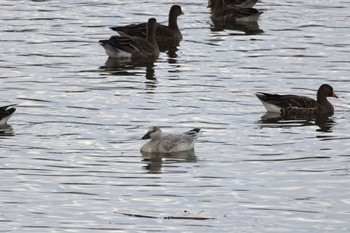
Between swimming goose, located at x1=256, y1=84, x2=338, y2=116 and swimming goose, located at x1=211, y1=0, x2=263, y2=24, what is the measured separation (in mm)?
11749

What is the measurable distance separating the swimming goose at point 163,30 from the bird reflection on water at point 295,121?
8.84 meters

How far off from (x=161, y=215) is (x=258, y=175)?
9.11 ft

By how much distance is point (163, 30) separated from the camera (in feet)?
107

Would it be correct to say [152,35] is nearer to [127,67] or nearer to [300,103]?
[127,67]

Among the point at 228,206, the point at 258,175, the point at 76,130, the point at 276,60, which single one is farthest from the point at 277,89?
the point at 228,206

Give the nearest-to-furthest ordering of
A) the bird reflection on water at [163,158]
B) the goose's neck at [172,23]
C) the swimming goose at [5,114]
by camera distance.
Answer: the bird reflection on water at [163,158], the swimming goose at [5,114], the goose's neck at [172,23]

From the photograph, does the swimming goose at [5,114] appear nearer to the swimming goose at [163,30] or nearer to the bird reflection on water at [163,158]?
the bird reflection on water at [163,158]

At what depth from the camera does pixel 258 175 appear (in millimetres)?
17625

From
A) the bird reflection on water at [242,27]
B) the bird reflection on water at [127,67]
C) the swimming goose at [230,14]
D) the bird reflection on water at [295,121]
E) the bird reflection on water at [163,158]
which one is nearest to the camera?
the bird reflection on water at [163,158]

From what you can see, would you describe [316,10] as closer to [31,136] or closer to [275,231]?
[31,136]

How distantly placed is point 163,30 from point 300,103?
971cm

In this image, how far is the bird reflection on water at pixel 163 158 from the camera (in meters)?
18.8

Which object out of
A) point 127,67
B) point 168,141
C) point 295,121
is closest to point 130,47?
point 127,67

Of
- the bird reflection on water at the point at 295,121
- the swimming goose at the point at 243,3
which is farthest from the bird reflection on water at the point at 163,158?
the swimming goose at the point at 243,3
